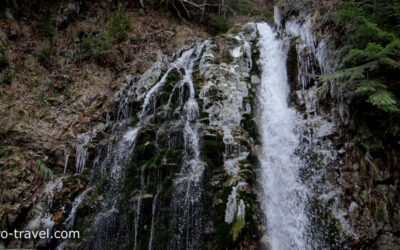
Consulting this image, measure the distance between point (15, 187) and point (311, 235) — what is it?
23.6ft

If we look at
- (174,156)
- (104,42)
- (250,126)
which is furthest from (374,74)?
(104,42)

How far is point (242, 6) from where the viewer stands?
16.0m

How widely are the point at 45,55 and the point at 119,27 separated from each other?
3387 mm

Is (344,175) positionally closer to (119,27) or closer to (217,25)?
(119,27)

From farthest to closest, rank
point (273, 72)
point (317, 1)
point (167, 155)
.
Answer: point (273, 72) < point (317, 1) < point (167, 155)

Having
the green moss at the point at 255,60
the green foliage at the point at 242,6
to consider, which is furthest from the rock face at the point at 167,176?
the green foliage at the point at 242,6

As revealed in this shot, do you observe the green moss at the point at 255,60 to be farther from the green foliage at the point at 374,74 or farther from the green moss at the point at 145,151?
the green moss at the point at 145,151

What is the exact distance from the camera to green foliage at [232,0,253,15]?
Answer: 1563cm

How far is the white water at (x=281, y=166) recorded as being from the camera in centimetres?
457

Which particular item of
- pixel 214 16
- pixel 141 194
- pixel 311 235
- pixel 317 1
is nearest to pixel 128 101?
pixel 141 194

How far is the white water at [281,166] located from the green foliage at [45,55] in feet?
26.3

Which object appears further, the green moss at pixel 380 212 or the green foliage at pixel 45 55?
the green foliage at pixel 45 55

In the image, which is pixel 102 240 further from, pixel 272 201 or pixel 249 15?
pixel 249 15

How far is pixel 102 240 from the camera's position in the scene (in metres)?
4.84
